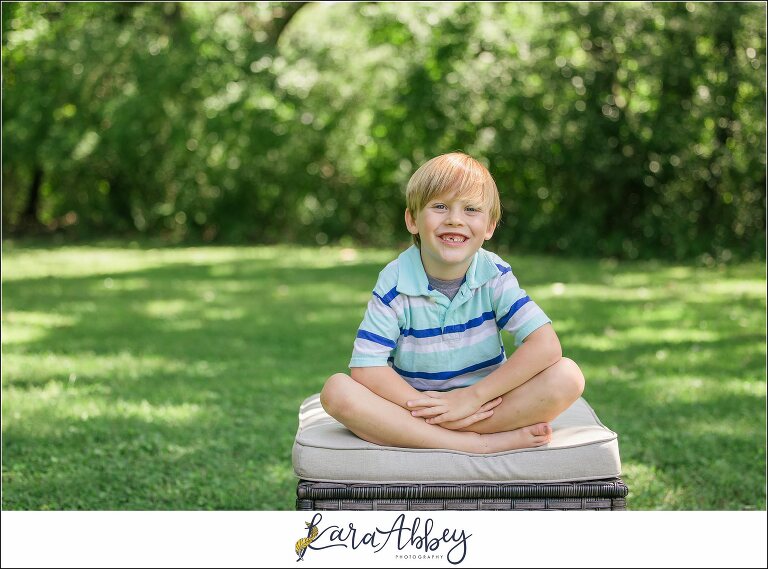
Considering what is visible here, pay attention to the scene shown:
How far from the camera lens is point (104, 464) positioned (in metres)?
4.18

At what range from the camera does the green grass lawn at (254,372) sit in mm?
4031

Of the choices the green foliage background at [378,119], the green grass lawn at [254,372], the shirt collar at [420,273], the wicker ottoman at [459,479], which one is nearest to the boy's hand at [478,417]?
the wicker ottoman at [459,479]

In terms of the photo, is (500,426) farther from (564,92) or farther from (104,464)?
(564,92)

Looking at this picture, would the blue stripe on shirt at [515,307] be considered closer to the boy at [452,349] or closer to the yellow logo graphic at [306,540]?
the boy at [452,349]

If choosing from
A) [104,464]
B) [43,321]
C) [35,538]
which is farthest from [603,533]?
[43,321]

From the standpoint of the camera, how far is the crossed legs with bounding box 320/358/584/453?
276cm

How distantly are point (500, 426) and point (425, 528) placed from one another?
0.35 metres

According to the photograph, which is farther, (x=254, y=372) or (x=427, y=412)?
(x=254, y=372)

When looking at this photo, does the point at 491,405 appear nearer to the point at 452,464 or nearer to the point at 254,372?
the point at 452,464

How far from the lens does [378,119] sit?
38.9 ft

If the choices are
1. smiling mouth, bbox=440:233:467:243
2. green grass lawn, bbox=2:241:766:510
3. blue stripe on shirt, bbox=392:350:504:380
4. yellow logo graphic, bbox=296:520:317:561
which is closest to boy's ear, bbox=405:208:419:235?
smiling mouth, bbox=440:233:467:243

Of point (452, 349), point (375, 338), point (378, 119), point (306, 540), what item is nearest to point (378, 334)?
point (375, 338)

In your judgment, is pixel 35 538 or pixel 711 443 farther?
pixel 711 443

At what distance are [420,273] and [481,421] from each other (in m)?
0.45
